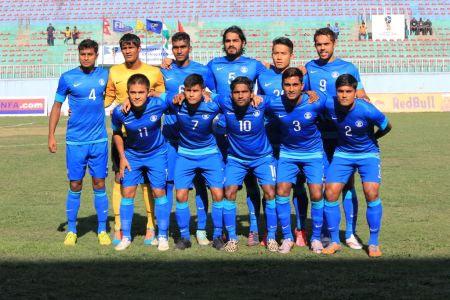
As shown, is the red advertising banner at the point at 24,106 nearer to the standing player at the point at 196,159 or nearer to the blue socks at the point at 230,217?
the standing player at the point at 196,159

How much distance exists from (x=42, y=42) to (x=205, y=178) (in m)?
45.2

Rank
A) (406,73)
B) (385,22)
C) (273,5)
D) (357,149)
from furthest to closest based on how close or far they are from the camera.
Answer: (273,5)
(385,22)
(406,73)
(357,149)

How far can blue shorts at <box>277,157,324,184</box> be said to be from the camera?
757 cm

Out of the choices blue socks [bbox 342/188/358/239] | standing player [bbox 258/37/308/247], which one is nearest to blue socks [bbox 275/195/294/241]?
standing player [bbox 258/37/308/247]

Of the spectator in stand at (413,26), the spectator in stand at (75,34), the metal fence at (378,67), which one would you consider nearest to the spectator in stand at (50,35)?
the spectator in stand at (75,34)

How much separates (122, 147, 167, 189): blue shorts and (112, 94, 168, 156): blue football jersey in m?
0.05

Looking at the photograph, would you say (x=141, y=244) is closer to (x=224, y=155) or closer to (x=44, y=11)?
(x=224, y=155)

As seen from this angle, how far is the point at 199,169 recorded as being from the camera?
25.9 feet

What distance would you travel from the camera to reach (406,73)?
4225cm

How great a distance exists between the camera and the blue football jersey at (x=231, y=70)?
314 inches

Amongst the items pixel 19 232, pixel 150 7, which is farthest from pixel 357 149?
pixel 150 7

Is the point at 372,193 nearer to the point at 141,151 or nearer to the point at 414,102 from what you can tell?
the point at 141,151

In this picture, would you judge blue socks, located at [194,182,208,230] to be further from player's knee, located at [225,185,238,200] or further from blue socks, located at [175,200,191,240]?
player's knee, located at [225,185,238,200]

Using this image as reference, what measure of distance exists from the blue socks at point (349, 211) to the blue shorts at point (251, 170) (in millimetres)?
858
